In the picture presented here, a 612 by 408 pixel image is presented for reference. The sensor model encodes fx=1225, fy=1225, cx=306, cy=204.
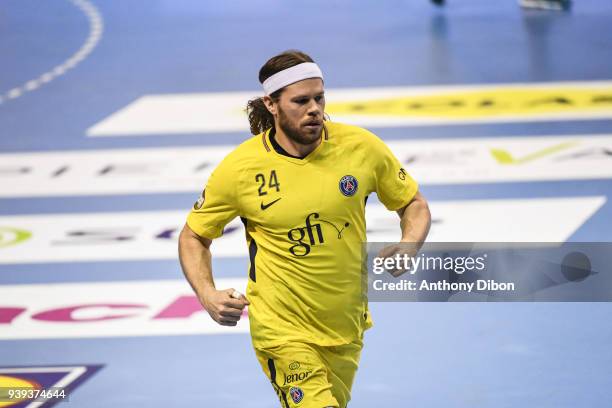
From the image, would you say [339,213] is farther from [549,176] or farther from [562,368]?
[549,176]

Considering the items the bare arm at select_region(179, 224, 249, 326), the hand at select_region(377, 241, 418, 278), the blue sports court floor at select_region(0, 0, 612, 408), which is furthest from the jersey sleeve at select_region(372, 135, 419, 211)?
the blue sports court floor at select_region(0, 0, 612, 408)

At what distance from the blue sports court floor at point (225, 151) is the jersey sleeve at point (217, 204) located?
2073mm

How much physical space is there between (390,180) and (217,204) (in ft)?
2.59

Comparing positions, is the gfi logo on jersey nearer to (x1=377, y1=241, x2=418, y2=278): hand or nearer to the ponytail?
(x1=377, y1=241, x2=418, y2=278): hand

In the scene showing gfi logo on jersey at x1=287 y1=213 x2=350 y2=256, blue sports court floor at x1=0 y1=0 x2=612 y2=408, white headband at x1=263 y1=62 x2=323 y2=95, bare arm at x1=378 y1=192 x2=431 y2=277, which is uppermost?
white headband at x1=263 y1=62 x2=323 y2=95

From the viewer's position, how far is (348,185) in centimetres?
538

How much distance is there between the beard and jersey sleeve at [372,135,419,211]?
12.5 inches

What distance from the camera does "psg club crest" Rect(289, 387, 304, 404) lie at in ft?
17.2

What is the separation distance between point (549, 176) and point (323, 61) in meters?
5.64

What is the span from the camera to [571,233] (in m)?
9.78

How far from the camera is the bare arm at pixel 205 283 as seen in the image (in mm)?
5047

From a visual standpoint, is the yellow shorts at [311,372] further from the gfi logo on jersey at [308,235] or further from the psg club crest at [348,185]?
the psg club crest at [348,185]

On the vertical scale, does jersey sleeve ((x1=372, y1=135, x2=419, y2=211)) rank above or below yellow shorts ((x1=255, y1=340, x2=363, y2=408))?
above

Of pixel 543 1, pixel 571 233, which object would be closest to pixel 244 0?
pixel 543 1
